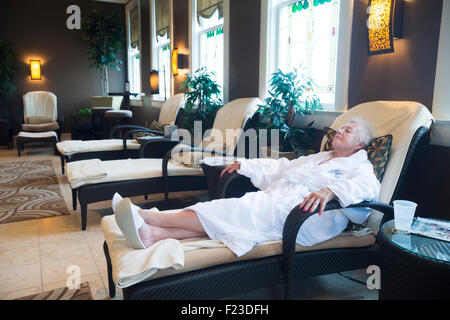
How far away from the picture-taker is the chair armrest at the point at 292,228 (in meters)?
1.61

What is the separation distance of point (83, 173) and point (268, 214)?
186 cm

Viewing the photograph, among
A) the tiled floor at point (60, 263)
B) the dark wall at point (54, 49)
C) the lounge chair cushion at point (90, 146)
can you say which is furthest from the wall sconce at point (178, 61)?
the dark wall at point (54, 49)

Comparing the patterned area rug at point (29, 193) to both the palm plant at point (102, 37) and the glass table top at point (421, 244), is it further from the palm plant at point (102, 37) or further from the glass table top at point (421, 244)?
the palm plant at point (102, 37)

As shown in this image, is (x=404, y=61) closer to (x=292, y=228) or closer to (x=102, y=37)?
(x=292, y=228)

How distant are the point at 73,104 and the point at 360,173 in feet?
29.2

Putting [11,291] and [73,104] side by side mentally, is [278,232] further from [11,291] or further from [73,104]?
[73,104]

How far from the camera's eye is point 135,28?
28.2 feet

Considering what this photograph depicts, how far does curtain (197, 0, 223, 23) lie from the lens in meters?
4.82

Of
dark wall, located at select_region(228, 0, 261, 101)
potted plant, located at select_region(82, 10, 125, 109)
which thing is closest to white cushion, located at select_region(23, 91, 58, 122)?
potted plant, located at select_region(82, 10, 125, 109)

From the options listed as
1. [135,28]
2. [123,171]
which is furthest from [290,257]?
[135,28]

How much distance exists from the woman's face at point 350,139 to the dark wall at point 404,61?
532 mm

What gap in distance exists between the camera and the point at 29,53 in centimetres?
865

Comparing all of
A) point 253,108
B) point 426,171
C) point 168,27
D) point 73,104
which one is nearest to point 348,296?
point 426,171

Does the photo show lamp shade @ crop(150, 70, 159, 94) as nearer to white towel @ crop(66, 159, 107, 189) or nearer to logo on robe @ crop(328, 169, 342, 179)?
white towel @ crop(66, 159, 107, 189)
